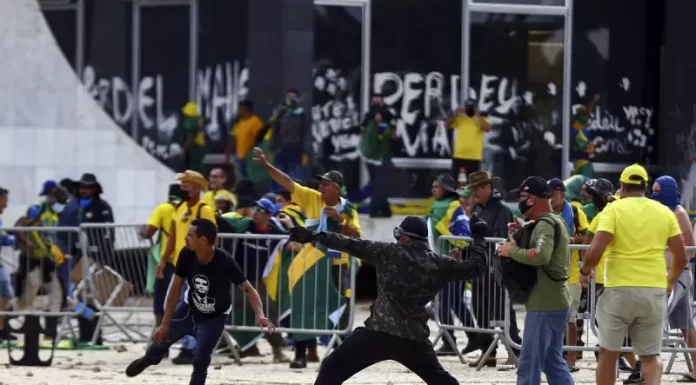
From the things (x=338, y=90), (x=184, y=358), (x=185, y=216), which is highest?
(x=338, y=90)

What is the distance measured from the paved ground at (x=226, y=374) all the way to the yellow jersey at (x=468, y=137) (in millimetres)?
5901

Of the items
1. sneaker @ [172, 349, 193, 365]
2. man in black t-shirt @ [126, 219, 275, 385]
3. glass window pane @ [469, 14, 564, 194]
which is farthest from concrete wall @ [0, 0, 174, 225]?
man in black t-shirt @ [126, 219, 275, 385]

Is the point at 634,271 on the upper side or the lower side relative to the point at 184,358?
upper

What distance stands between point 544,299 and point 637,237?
75 cm

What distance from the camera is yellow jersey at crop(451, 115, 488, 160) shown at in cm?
2075

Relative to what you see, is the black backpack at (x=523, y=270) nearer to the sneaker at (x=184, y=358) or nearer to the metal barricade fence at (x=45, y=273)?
the sneaker at (x=184, y=358)

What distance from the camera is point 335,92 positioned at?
21.5 m

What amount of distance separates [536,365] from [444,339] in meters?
4.84

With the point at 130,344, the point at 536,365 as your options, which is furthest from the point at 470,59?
the point at 536,365

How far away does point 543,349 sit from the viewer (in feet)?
34.2

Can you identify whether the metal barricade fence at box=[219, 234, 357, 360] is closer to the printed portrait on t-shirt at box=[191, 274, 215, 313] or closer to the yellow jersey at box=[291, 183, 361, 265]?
the yellow jersey at box=[291, 183, 361, 265]

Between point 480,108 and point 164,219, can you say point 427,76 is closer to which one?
point 480,108

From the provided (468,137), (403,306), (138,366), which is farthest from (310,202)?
(468,137)

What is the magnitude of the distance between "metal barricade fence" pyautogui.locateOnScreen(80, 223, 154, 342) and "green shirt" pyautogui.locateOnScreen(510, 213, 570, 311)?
22.5 feet
